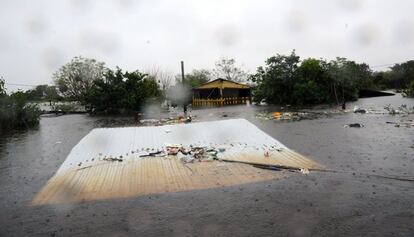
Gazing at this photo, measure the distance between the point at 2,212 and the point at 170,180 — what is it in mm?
2937

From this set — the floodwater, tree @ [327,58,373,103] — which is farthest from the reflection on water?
tree @ [327,58,373,103]

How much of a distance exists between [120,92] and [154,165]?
21.4 meters

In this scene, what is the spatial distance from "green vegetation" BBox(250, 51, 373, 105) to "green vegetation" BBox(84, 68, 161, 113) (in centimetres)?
1146

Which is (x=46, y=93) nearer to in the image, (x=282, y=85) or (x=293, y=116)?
(x=282, y=85)

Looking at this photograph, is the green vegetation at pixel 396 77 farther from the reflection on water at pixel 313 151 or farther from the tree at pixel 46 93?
the tree at pixel 46 93

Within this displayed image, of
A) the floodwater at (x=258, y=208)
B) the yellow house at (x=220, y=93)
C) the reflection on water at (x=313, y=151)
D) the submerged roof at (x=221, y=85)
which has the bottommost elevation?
the floodwater at (x=258, y=208)

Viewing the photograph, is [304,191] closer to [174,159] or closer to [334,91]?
[174,159]

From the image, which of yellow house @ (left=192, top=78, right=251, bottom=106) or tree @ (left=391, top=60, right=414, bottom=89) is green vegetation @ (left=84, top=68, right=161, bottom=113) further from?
tree @ (left=391, top=60, right=414, bottom=89)

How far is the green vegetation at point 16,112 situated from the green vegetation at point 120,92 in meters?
Answer: 7.61

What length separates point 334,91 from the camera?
30.2 metres

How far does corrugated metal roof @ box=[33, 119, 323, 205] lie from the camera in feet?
21.2

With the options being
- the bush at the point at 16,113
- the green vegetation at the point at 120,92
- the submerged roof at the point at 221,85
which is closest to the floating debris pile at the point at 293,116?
the green vegetation at the point at 120,92

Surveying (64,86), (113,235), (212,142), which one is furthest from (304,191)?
(64,86)

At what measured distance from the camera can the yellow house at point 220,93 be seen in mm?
35969
